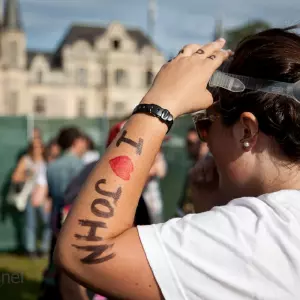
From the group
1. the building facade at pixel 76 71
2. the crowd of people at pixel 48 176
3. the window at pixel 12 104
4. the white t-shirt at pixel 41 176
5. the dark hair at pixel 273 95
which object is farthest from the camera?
the building facade at pixel 76 71

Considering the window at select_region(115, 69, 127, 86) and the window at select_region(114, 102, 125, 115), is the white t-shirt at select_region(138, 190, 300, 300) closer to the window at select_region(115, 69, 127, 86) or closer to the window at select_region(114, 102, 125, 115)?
the window at select_region(114, 102, 125, 115)

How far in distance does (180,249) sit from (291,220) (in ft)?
0.85

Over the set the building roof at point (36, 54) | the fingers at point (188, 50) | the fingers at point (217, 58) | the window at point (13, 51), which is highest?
the fingers at point (188, 50)

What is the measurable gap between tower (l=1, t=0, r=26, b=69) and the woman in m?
51.6

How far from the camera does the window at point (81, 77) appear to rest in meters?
52.4

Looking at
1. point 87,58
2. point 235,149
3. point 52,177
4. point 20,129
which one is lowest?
point 87,58

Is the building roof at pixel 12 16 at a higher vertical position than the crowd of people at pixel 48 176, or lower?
lower

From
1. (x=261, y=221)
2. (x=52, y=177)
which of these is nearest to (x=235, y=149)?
(x=261, y=221)

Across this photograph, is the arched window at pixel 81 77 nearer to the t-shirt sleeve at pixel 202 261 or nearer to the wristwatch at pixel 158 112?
the wristwatch at pixel 158 112

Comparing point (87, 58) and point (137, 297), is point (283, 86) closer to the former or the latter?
point (137, 297)

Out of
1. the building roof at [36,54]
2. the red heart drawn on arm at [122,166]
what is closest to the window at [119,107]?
the building roof at [36,54]

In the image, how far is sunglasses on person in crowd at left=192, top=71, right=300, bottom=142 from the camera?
1.32m

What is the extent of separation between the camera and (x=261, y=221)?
4.05ft

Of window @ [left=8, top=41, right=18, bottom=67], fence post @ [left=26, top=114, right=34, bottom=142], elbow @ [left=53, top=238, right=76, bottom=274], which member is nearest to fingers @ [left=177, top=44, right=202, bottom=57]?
elbow @ [left=53, top=238, right=76, bottom=274]
